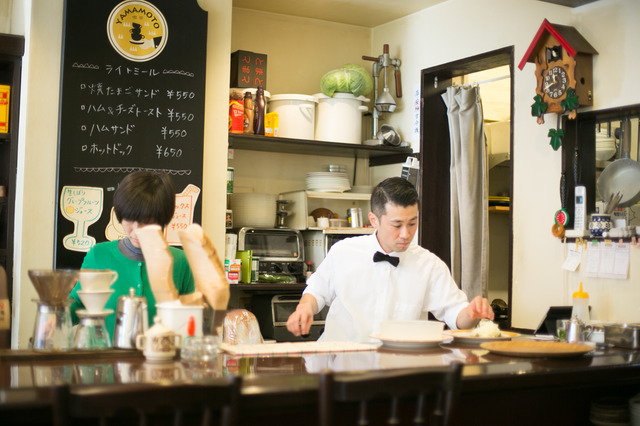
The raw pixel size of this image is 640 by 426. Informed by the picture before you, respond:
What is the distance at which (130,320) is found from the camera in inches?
91.8

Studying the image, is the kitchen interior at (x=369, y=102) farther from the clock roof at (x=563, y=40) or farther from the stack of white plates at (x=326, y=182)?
the stack of white plates at (x=326, y=182)

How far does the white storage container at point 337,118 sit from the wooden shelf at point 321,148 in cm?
8

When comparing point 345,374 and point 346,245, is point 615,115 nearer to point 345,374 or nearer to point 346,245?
point 346,245

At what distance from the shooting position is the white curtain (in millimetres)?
5270

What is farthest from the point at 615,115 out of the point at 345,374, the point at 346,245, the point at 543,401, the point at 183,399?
the point at 183,399

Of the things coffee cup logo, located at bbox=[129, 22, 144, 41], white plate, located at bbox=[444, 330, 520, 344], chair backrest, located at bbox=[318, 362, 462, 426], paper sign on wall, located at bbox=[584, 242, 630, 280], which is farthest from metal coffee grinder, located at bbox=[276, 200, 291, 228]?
chair backrest, located at bbox=[318, 362, 462, 426]

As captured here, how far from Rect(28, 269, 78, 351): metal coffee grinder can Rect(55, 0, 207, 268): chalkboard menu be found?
1.99 metres

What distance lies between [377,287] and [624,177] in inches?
67.5

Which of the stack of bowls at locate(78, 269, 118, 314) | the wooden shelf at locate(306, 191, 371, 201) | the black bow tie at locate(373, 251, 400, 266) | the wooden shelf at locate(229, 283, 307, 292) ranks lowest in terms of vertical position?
the wooden shelf at locate(229, 283, 307, 292)

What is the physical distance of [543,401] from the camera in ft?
8.46

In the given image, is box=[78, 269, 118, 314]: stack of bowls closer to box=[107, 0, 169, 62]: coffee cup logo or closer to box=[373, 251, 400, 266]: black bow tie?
box=[373, 251, 400, 266]: black bow tie

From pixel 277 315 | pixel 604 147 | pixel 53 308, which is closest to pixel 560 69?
pixel 604 147

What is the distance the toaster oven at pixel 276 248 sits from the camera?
5137 mm

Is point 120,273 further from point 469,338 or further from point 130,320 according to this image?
point 469,338
